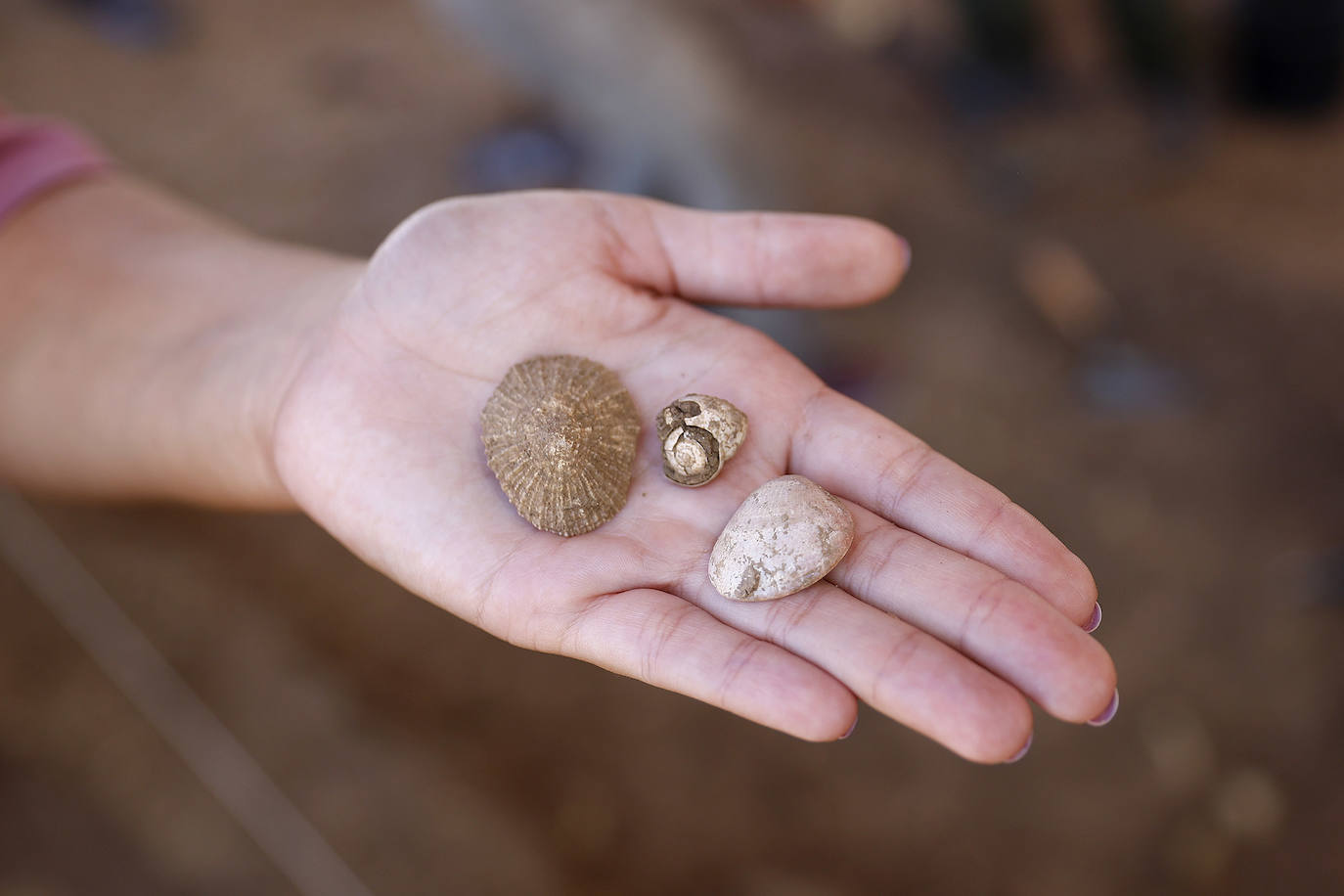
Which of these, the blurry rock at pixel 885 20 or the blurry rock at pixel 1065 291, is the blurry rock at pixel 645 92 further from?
the blurry rock at pixel 1065 291

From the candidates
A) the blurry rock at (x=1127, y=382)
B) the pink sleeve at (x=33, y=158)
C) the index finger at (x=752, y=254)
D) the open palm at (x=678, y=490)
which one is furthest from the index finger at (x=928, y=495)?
the blurry rock at (x=1127, y=382)

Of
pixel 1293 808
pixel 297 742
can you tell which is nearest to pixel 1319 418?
pixel 1293 808

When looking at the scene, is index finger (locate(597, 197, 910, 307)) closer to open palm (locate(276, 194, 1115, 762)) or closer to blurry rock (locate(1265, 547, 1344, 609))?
open palm (locate(276, 194, 1115, 762))

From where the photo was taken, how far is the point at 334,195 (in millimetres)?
5945

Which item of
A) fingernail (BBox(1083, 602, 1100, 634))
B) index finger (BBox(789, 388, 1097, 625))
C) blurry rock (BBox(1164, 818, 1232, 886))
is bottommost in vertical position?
blurry rock (BBox(1164, 818, 1232, 886))

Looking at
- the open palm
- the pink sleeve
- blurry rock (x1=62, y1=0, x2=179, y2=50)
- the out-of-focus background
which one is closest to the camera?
the open palm

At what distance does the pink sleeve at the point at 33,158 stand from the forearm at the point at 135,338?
52mm

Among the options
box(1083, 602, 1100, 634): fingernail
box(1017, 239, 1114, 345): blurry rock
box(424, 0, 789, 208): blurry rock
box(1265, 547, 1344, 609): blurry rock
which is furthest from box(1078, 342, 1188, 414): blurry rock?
box(1083, 602, 1100, 634): fingernail

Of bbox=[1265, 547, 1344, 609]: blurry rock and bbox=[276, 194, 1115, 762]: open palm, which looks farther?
bbox=[1265, 547, 1344, 609]: blurry rock

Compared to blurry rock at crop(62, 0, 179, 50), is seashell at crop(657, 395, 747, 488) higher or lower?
higher

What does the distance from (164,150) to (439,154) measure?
185cm

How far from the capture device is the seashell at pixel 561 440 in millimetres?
2316

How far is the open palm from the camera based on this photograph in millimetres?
1837

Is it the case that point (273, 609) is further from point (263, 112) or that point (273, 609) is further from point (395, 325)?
point (263, 112)
